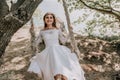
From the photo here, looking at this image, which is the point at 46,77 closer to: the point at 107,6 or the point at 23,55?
the point at 107,6

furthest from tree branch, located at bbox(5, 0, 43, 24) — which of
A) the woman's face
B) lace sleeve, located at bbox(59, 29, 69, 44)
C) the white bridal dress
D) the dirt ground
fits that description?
the dirt ground

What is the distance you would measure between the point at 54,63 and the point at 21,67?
39.3 ft

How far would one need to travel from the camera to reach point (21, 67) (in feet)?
65.7

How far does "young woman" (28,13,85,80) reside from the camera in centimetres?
821

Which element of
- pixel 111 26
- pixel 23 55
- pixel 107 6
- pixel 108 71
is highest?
pixel 107 6

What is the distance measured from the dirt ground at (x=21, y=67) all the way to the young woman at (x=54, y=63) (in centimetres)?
887

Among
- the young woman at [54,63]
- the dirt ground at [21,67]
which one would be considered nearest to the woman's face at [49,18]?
the young woman at [54,63]

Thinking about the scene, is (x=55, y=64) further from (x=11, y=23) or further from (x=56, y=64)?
(x=11, y=23)

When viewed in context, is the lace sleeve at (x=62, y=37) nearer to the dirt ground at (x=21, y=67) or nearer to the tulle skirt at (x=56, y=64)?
the tulle skirt at (x=56, y=64)

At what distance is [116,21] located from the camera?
19422mm

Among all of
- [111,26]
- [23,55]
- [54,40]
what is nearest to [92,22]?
[111,26]

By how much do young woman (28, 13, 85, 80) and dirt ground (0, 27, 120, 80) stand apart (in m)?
8.87

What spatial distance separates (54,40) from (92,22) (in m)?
11.0

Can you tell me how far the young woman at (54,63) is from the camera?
26.9ft
